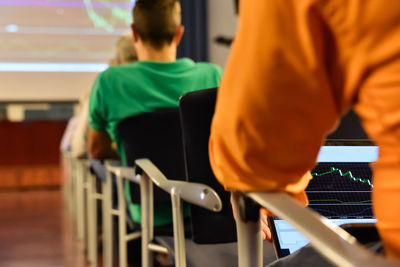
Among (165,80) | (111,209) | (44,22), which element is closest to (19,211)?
(44,22)

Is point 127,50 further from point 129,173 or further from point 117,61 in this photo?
point 129,173

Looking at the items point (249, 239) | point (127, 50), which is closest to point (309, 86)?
point (249, 239)

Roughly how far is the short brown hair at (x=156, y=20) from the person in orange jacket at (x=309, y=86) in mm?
1410

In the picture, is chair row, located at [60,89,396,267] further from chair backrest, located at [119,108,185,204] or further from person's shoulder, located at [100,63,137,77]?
person's shoulder, located at [100,63,137,77]

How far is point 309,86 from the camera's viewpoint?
519 millimetres

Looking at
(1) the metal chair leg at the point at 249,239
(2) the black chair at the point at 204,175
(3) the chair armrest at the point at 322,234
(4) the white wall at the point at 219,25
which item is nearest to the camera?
(3) the chair armrest at the point at 322,234

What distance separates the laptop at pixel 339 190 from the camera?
3.19 feet

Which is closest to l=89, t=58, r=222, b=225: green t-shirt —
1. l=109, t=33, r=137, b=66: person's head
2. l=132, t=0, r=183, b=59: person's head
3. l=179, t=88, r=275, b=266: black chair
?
l=132, t=0, r=183, b=59: person's head

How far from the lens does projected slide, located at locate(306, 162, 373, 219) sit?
100 cm

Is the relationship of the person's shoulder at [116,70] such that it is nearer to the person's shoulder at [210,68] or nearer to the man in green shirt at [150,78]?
the man in green shirt at [150,78]

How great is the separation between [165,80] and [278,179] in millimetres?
1347

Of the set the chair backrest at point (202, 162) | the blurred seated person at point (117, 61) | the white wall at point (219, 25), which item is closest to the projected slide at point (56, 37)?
the white wall at point (219, 25)

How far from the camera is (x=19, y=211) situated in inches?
199

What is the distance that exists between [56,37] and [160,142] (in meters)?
5.33
